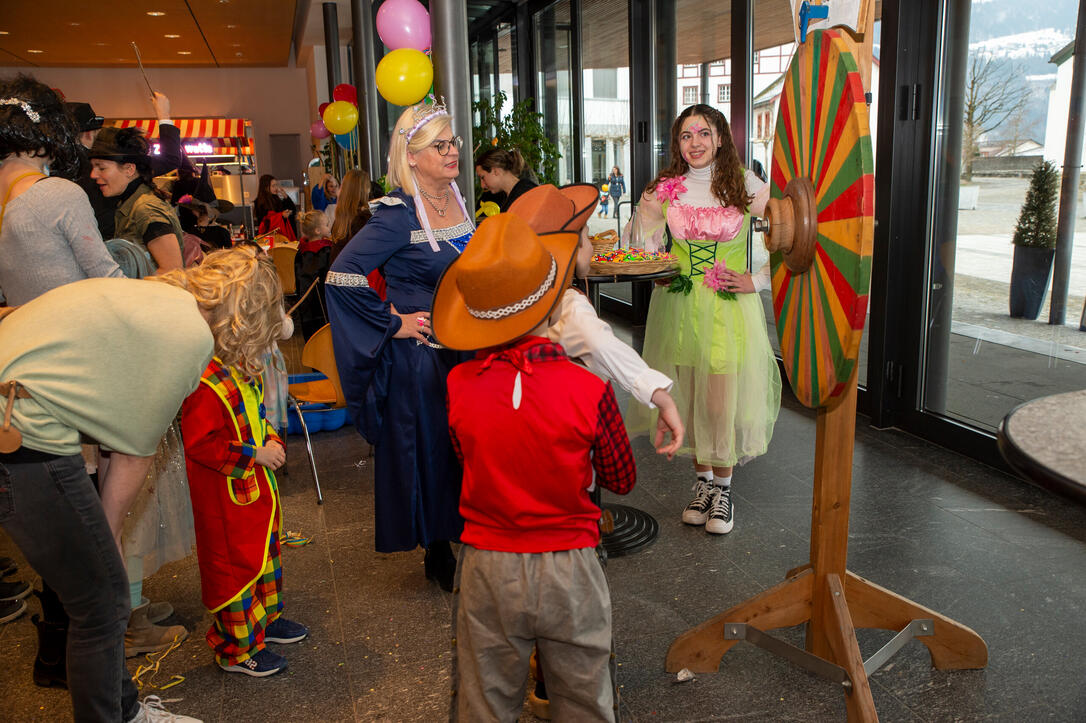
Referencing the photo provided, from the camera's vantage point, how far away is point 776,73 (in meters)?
5.30

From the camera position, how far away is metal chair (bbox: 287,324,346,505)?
3734 millimetres

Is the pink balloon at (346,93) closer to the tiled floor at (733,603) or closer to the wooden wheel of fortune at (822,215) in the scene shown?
the tiled floor at (733,603)

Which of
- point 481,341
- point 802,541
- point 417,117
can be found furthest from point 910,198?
point 481,341

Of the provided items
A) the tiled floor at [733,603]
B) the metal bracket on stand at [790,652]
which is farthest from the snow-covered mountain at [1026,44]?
the metal bracket on stand at [790,652]

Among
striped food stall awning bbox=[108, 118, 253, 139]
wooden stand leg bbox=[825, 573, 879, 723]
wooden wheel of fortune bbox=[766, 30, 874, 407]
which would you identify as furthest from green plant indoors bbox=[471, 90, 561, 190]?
striped food stall awning bbox=[108, 118, 253, 139]

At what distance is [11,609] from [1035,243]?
4.22 metres

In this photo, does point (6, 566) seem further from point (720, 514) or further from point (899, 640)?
point (899, 640)

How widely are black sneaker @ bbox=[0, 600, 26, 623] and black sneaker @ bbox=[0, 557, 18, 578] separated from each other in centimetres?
16

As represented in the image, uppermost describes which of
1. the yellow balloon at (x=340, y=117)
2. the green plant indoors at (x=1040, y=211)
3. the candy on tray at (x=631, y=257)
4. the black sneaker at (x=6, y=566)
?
the yellow balloon at (x=340, y=117)

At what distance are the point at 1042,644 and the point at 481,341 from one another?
1925mm

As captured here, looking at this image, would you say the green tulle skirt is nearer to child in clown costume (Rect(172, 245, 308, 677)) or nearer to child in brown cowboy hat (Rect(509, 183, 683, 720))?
child in brown cowboy hat (Rect(509, 183, 683, 720))

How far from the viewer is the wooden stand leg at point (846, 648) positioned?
1.88 meters

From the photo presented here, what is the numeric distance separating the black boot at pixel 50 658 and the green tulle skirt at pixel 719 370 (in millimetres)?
2101

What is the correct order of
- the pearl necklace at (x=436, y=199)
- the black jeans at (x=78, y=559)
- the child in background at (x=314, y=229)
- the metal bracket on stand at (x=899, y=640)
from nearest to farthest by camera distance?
the black jeans at (x=78, y=559) → the metal bracket on stand at (x=899, y=640) → the pearl necklace at (x=436, y=199) → the child in background at (x=314, y=229)
